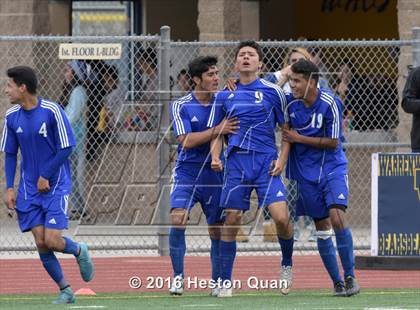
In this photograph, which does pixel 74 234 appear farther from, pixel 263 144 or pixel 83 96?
pixel 263 144

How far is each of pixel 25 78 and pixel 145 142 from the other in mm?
5888

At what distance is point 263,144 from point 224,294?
137 cm

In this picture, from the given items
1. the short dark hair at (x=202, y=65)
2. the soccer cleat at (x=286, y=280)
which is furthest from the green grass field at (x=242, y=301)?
the short dark hair at (x=202, y=65)

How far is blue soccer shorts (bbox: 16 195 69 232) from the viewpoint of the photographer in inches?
527

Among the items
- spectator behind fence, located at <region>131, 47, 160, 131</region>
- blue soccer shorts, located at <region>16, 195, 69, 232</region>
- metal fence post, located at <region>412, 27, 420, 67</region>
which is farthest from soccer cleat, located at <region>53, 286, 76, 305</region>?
metal fence post, located at <region>412, 27, 420, 67</region>

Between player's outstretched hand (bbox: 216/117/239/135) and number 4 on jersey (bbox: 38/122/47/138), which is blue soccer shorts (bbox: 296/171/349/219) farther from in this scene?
number 4 on jersey (bbox: 38/122/47/138)

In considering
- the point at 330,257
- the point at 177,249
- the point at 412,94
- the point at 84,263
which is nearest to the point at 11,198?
the point at 84,263

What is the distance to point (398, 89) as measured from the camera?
19.9 meters

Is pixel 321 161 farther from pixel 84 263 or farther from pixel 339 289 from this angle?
pixel 84 263

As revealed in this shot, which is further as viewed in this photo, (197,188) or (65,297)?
(197,188)

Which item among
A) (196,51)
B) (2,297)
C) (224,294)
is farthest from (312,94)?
(196,51)

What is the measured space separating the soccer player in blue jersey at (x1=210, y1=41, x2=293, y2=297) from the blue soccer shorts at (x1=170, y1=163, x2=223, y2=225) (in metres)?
0.34

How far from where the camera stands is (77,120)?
1939 cm

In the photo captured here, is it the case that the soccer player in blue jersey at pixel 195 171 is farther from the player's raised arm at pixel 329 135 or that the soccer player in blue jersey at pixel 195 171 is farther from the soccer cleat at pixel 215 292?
the player's raised arm at pixel 329 135
